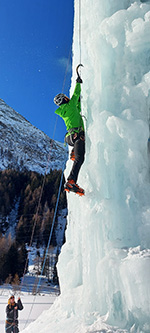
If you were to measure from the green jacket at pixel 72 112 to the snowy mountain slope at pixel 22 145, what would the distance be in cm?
7717

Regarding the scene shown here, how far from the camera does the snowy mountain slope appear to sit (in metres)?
90.8

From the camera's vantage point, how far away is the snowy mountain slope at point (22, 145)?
90.8 meters

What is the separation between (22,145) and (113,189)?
105744mm

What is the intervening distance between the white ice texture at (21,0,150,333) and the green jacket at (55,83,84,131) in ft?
0.53

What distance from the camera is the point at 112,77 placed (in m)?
4.27

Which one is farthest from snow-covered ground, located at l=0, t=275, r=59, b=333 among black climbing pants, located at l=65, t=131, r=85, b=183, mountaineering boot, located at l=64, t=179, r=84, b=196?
black climbing pants, located at l=65, t=131, r=85, b=183

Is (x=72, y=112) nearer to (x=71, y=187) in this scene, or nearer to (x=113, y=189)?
(x=71, y=187)

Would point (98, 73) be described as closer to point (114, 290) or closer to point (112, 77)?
point (112, 77)

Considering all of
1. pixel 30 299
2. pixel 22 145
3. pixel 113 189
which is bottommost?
pixel 30 299

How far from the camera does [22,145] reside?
107 m

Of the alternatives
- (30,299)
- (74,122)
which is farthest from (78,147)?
(30,299)

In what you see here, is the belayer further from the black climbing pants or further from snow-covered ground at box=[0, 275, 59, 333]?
snow-covered ground at box=[0, 275, 59, 333]

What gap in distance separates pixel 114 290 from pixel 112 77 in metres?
3.09

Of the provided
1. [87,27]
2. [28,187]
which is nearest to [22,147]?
[28,187]
